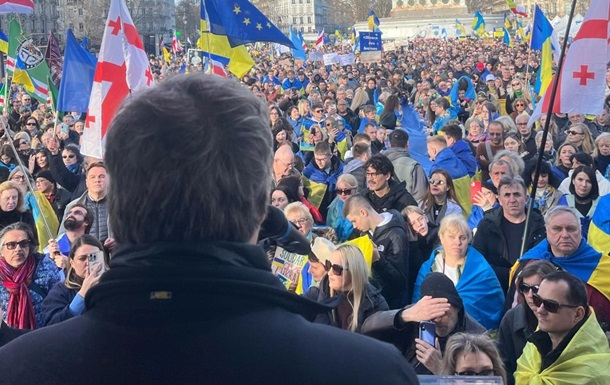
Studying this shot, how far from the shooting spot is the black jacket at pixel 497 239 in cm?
591

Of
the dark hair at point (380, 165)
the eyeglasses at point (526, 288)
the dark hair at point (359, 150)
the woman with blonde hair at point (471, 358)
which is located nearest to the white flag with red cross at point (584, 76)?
the dark hair at point (380, 165)

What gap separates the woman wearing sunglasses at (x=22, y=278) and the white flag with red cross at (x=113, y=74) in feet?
4.83

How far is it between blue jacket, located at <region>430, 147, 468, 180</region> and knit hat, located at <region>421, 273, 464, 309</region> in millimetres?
4158

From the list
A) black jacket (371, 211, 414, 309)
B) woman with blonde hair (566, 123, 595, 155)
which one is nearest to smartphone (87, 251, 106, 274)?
black jacket (371, 211, 414, 309)

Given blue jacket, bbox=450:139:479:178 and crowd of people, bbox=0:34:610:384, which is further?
blue jacket, bbox=450:139:479:178

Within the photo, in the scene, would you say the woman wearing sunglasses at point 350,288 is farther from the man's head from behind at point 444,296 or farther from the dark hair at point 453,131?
the dark hair at point 453,131

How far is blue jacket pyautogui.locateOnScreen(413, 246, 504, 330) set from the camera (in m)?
5.10

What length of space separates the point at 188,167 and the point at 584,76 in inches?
231

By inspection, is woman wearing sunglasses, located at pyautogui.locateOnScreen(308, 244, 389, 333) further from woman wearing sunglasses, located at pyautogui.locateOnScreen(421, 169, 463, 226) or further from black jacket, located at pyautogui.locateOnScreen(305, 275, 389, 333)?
woman wearing sunglasses, located at pyautogui.locateOnScreen(421, 169, 463, 226)

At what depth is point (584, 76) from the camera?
6719mm

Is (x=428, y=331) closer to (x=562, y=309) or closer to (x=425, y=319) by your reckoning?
(x=425, y=319)

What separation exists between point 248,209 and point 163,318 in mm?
217

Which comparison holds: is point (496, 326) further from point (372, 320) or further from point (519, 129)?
point (519, 129)

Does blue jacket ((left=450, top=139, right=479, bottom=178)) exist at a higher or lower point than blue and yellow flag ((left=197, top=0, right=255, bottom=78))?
lower
